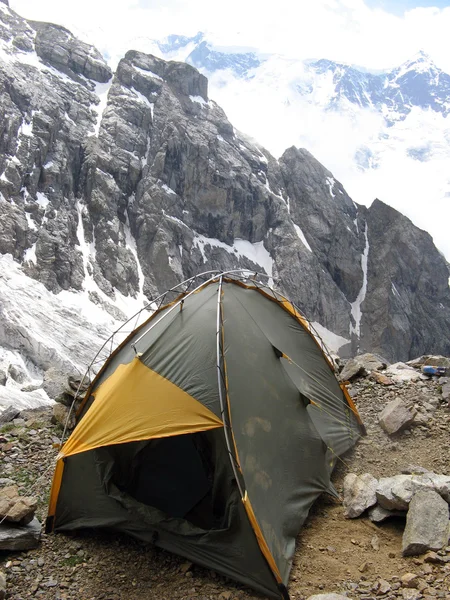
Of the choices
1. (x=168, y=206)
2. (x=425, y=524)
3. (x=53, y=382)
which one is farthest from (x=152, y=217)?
(x=425, y=524)

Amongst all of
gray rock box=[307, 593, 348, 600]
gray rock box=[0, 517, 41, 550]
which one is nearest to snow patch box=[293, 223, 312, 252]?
gray rock box=[0, 517, 41, 550]

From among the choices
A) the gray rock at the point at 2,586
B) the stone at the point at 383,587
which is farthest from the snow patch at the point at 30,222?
the stone at the point at 383,587

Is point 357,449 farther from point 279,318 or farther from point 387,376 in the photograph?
point 387,376

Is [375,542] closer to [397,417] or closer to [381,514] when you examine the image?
[381,514]

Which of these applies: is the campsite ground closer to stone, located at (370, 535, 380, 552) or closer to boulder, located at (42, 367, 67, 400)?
stone, located at (370, 535, 380, 552)

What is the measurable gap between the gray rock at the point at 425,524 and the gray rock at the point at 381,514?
41 cm

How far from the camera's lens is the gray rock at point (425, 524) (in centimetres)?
586

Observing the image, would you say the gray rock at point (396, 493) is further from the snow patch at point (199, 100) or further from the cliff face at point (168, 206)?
the snow patch at point (199, 100)

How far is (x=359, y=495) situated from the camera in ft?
23.4

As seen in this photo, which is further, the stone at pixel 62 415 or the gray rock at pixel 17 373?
the gray rock at pixel 17 373

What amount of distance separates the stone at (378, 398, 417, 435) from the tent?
5.88 ft

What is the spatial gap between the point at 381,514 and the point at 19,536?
5.30 m

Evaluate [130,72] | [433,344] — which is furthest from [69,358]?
[433,344]

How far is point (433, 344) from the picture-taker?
125312mm
